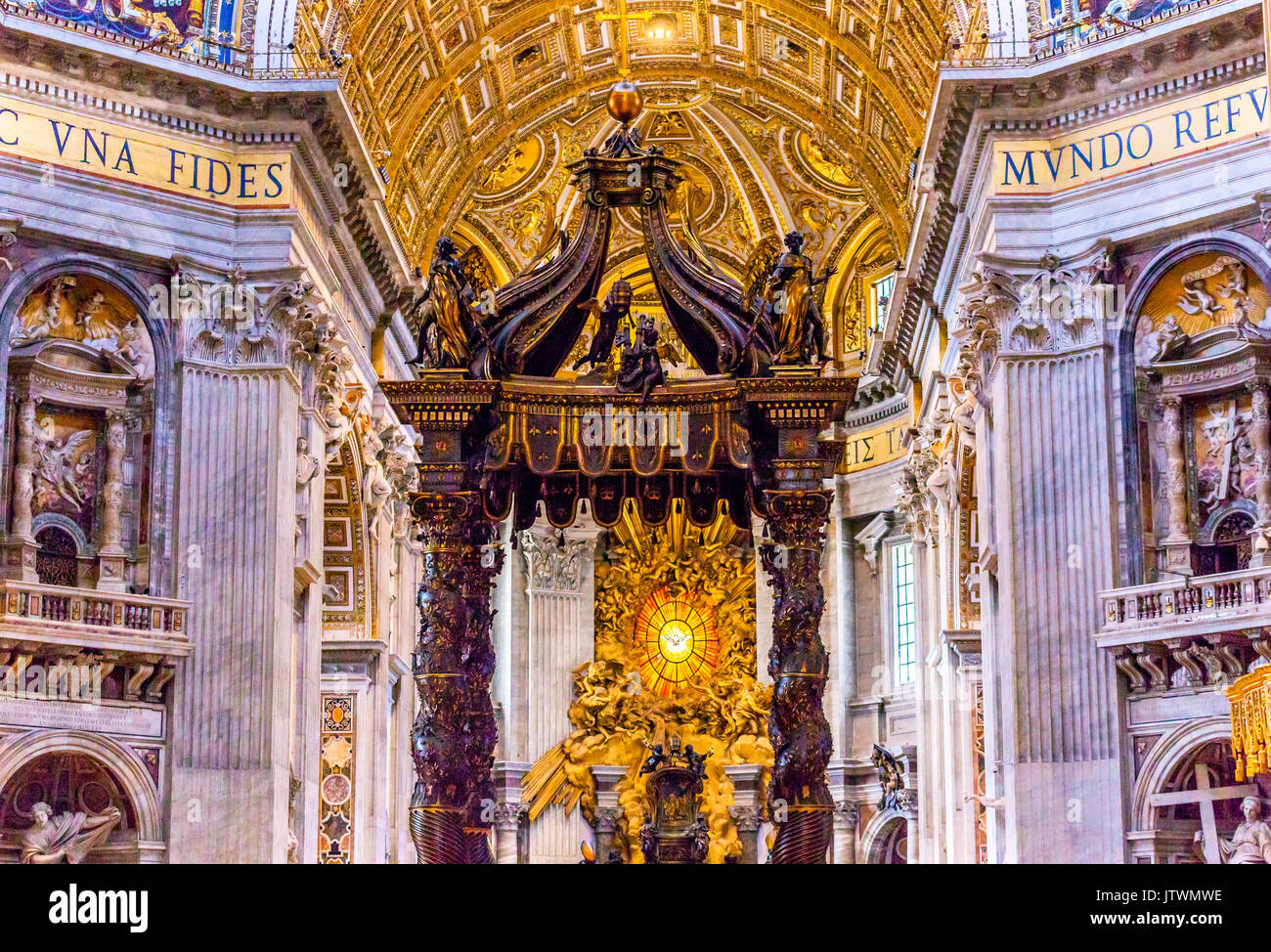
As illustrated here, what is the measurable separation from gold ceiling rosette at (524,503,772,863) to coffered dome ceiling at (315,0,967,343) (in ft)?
14.6

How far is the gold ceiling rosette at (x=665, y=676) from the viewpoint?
31328 mm

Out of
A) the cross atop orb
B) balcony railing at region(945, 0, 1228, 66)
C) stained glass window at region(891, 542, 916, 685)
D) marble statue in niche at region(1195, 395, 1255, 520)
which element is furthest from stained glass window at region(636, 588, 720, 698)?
marble statue in niche at region(1195, 395, 1255, 520)

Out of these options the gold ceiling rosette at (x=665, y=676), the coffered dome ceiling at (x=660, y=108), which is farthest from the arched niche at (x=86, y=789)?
the gold ceiling rosette at (x=665, y=676)

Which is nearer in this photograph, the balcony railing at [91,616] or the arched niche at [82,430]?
the balcony railing at [91,616]

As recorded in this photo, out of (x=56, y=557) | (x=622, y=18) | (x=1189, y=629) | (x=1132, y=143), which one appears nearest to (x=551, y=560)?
(x=622, y=18)

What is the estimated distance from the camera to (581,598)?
1286 inches

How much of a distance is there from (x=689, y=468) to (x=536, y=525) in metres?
15.3

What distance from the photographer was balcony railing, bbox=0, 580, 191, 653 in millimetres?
18438

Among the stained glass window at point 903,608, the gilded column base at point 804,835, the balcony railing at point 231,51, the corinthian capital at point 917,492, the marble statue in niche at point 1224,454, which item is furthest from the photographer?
the stained glass window at point 903,608

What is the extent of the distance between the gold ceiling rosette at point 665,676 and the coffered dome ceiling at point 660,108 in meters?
4.45

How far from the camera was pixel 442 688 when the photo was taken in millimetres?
16453

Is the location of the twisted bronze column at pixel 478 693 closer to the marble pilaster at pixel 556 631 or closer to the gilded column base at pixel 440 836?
the gilded column base at pixel 440 836
